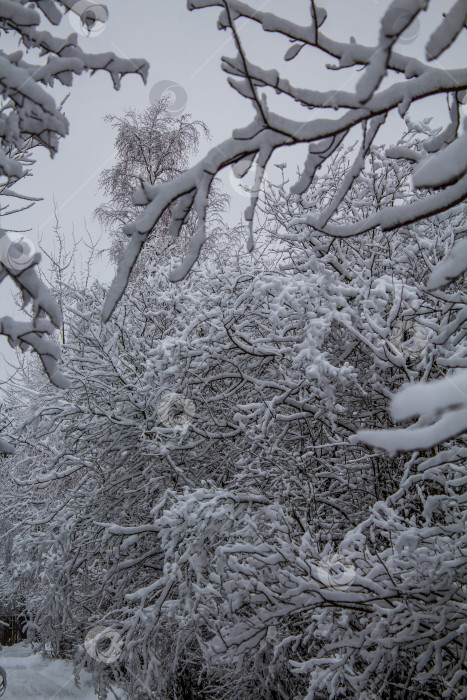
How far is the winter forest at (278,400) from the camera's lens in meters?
1.31

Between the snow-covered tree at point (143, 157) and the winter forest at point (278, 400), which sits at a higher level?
the snow-covered tree at point (143, 157)

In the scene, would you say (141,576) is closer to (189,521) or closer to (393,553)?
(189,521)

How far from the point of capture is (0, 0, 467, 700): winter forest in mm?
1306

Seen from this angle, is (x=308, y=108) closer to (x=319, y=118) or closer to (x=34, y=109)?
(x=319, y=118)

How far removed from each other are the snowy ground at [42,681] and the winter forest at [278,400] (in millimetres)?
2923

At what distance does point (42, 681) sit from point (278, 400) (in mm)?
11015

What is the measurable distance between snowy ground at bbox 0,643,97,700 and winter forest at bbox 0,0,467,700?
292cm

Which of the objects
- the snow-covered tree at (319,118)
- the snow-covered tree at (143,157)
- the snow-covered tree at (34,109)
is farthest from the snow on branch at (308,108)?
the snow-covered tree at (143,157)

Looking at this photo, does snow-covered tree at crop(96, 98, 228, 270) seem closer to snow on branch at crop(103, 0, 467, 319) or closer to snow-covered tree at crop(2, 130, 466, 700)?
snow-covered tree at crop(2, 130, 466, 700)

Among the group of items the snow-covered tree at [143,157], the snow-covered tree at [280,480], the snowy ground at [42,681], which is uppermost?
the snow-covered tree at [143,157]

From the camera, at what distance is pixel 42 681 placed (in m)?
12.0

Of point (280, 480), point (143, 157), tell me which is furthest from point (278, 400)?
point (143, 157)

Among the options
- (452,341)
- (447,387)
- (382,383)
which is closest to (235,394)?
(382,383)

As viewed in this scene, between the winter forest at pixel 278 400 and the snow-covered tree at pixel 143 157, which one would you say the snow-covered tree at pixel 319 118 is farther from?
the snow-covered tree at pixel 143 157
